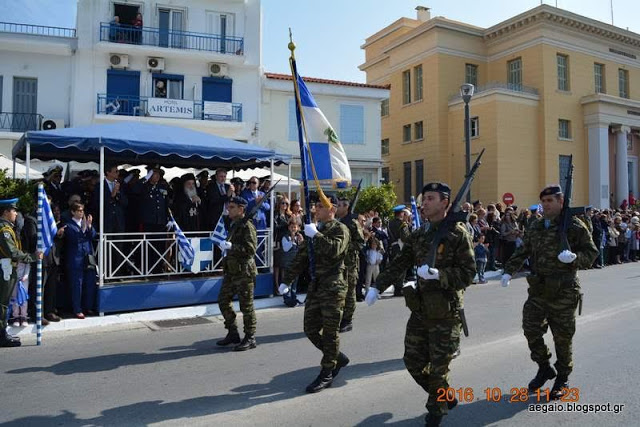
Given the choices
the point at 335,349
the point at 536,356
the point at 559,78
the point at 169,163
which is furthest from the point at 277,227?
the point at 559,78

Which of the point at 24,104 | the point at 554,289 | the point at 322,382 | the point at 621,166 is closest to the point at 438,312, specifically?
the point at 554,289

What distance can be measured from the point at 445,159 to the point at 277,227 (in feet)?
76.1

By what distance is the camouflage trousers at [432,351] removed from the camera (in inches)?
159

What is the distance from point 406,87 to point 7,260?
31441 millimetres

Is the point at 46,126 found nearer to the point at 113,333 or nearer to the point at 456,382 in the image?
the point at 113,333

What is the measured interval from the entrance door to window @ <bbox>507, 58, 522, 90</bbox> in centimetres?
2668

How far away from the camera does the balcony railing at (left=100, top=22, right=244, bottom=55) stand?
22.7 metres

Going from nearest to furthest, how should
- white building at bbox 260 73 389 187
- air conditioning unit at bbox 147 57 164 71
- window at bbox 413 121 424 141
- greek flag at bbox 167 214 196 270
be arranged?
greek flag at bbox 167 214 196 270
air conditioning unit at bbox 147 57 164 71
white building at bbox 260 73 389 187
window at bbox 413 121 424 141

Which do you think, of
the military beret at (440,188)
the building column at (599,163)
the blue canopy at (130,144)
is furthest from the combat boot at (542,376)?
the building column at (599,163)

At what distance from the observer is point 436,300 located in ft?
13.4

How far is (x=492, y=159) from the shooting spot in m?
29.9

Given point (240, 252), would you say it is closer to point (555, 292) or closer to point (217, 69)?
point (555, 292)

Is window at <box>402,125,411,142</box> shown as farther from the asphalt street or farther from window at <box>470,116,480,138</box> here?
the asphalt street

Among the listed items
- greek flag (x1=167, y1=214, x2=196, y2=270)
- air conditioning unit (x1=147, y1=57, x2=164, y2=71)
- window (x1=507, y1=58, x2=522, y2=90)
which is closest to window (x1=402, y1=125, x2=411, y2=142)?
window (x1=507, y1=58, x2=522, y2=90)
